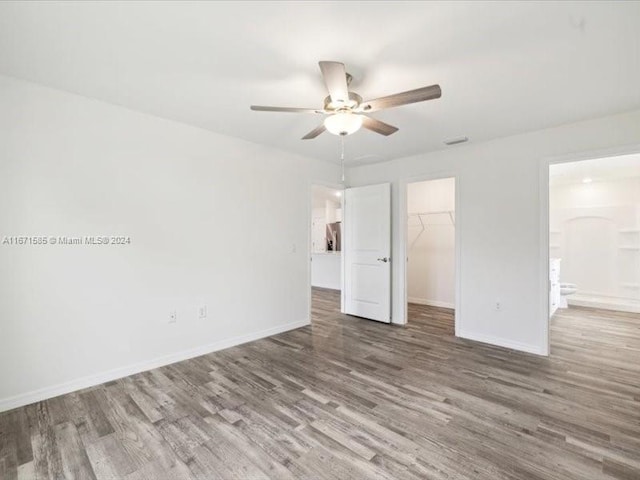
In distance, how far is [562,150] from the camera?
3318 mm

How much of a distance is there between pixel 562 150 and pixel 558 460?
2.97 m

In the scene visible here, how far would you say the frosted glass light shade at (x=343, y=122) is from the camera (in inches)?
88.6

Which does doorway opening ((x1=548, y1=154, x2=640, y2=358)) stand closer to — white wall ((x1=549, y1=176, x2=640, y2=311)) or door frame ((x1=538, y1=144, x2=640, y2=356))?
white wall ((x1=549, y1=176, x2=640, y2=311))

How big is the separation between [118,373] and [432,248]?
5166 millimetres

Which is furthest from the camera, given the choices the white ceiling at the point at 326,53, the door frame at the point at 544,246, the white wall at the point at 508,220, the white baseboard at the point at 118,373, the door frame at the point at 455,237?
the door frame at the point at 455,237

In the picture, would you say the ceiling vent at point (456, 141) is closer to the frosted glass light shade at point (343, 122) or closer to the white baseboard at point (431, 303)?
the frosted glass light shade at point (343, 122)

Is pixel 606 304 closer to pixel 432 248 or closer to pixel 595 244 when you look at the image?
pixel 595 244

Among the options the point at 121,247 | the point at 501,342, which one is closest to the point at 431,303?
the point at 501,342

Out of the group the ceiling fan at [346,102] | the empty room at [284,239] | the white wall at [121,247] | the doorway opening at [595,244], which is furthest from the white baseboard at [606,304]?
the ceiling fan at [346,102]

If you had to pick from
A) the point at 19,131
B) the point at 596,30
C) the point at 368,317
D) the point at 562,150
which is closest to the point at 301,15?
the point at 596,30

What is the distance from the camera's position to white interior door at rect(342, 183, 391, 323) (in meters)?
4.69

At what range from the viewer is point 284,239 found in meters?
4.30

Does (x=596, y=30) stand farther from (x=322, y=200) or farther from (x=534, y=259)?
(x=322, y=200)

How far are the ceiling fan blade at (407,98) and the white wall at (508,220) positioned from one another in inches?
91.2
